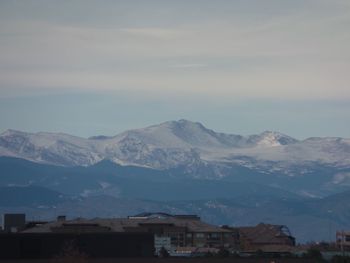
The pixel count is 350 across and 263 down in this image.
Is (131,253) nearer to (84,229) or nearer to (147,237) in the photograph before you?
Result: (147,237)

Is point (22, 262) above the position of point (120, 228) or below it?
below

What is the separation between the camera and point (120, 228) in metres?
190

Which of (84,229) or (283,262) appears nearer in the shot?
(283,262)

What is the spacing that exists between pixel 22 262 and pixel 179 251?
212 feet

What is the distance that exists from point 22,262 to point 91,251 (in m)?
17.8

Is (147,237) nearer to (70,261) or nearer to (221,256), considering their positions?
(221,256)

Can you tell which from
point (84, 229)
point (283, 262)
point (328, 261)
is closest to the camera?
point (283, 262)

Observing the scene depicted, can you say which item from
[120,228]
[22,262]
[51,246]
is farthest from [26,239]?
[120,228]

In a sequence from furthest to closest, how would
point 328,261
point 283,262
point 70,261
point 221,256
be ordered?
point 221,256, point 328,261, point 283,262, point 70,261

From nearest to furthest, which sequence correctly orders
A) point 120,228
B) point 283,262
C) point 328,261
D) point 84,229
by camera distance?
point 283,262, point 328,261, point 84,229, point 120,228

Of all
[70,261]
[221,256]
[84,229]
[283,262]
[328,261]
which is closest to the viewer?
[70,261]

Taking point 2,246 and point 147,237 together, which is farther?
point 147,237

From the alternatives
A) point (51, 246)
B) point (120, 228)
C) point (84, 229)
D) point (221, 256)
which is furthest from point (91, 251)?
point (120, 228)

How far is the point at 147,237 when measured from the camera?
155 metres
